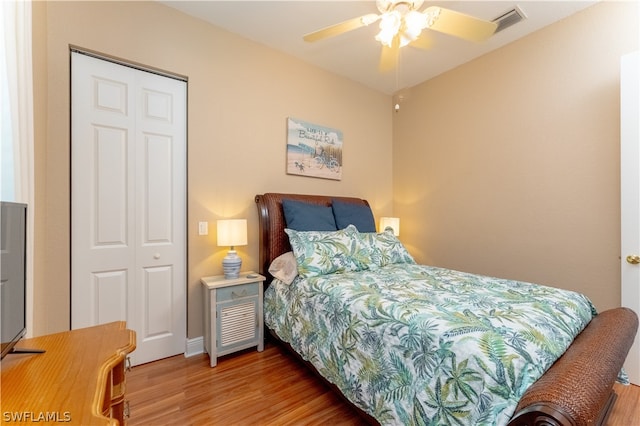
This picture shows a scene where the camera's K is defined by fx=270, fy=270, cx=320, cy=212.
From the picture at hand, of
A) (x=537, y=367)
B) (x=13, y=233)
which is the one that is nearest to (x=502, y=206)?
(x=537, y=367)

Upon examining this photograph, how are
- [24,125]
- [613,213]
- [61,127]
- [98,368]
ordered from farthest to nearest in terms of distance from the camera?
1. [613,213]
2. [61,127]
3. [24,125]
4. [98,368]

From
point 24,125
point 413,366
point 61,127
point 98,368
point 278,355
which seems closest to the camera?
point 98,368

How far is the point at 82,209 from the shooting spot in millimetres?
1946

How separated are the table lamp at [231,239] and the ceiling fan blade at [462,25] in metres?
2.02

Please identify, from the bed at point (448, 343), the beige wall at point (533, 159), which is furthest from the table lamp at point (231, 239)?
the beige wall at point (533, 159)

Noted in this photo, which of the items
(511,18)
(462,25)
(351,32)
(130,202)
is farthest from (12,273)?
(511,18)

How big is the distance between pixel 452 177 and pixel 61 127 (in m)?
3.54

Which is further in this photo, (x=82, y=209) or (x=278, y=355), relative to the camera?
(x=278, y=355)

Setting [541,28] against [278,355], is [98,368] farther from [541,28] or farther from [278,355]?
[541,28]

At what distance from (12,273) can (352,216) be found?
2494 millimetres

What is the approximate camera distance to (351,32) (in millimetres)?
2531

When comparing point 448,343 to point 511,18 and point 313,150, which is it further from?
point 511,18

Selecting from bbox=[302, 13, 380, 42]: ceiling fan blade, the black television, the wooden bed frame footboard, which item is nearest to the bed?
the wooden bed frame footboard

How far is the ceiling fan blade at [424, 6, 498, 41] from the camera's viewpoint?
1569mm
